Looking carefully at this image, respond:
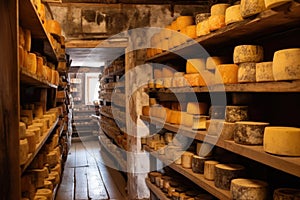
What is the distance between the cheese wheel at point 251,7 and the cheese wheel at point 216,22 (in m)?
0.38

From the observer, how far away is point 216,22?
2.17 meters

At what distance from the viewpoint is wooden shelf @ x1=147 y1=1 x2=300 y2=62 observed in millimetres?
1573

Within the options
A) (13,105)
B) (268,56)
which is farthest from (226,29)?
(13,105)

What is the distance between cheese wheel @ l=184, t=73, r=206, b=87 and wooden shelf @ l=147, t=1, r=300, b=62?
0.76ft

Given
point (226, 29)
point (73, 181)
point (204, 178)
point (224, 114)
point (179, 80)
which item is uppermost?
point (226, 29)

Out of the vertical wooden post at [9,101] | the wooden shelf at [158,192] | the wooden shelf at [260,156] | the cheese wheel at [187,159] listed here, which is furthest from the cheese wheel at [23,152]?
the wooden shelf at [158,192]

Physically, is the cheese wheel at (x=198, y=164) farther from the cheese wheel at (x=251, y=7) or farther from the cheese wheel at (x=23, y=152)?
the cheese wheel at (x=23, y=152)

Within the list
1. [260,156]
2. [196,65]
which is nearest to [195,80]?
[196,65]

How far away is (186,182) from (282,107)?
1296mm

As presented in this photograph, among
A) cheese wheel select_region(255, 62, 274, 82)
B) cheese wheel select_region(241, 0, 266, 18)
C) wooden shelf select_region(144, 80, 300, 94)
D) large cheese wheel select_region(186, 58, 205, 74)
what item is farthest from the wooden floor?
cheese wheel select_region(241, 0, 266, 18)

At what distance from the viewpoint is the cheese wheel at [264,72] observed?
1.66 m

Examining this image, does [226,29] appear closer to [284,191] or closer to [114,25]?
[284,191]

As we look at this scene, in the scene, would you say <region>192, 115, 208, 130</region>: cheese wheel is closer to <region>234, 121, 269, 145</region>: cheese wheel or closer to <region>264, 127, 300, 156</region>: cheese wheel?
<region>234, 121, 269, 145</region>: cheese wheel

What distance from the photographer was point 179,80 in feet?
9.36
